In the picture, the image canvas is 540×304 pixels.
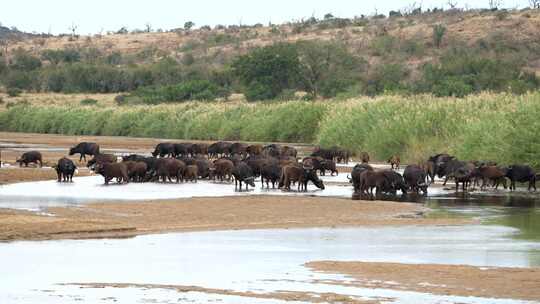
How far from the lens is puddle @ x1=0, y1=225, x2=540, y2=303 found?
1383cm

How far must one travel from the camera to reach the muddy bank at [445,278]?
13.8m

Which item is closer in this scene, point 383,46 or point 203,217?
point 203,217

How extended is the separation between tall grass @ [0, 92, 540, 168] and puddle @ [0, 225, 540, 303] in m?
12.2

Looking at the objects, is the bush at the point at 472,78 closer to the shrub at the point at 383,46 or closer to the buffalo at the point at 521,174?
the shrub at the point at 383,46

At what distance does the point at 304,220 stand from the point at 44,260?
746cm

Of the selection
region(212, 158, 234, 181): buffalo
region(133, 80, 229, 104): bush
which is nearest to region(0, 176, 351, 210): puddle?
region(212, 158, 234, 181): buffalo

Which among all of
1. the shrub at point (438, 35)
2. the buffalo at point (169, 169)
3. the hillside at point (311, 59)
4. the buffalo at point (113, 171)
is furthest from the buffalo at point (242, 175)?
the shrub at point (438, 35)

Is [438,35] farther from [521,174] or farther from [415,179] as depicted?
[415,179]

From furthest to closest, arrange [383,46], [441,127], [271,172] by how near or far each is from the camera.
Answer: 1. [383,46]
2. [441,127]
3. [271,172]

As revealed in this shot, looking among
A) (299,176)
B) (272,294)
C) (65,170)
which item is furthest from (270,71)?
(272,294)

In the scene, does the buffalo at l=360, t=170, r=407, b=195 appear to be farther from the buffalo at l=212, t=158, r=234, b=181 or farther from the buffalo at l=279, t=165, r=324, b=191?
the buffalo at l=212, t=158, r=234, b=181

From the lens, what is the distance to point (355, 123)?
46.7 meters

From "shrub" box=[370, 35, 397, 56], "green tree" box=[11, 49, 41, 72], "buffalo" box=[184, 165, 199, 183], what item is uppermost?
"shrub" box=[370, 35, 397, 56]

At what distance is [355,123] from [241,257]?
99.3 ft
